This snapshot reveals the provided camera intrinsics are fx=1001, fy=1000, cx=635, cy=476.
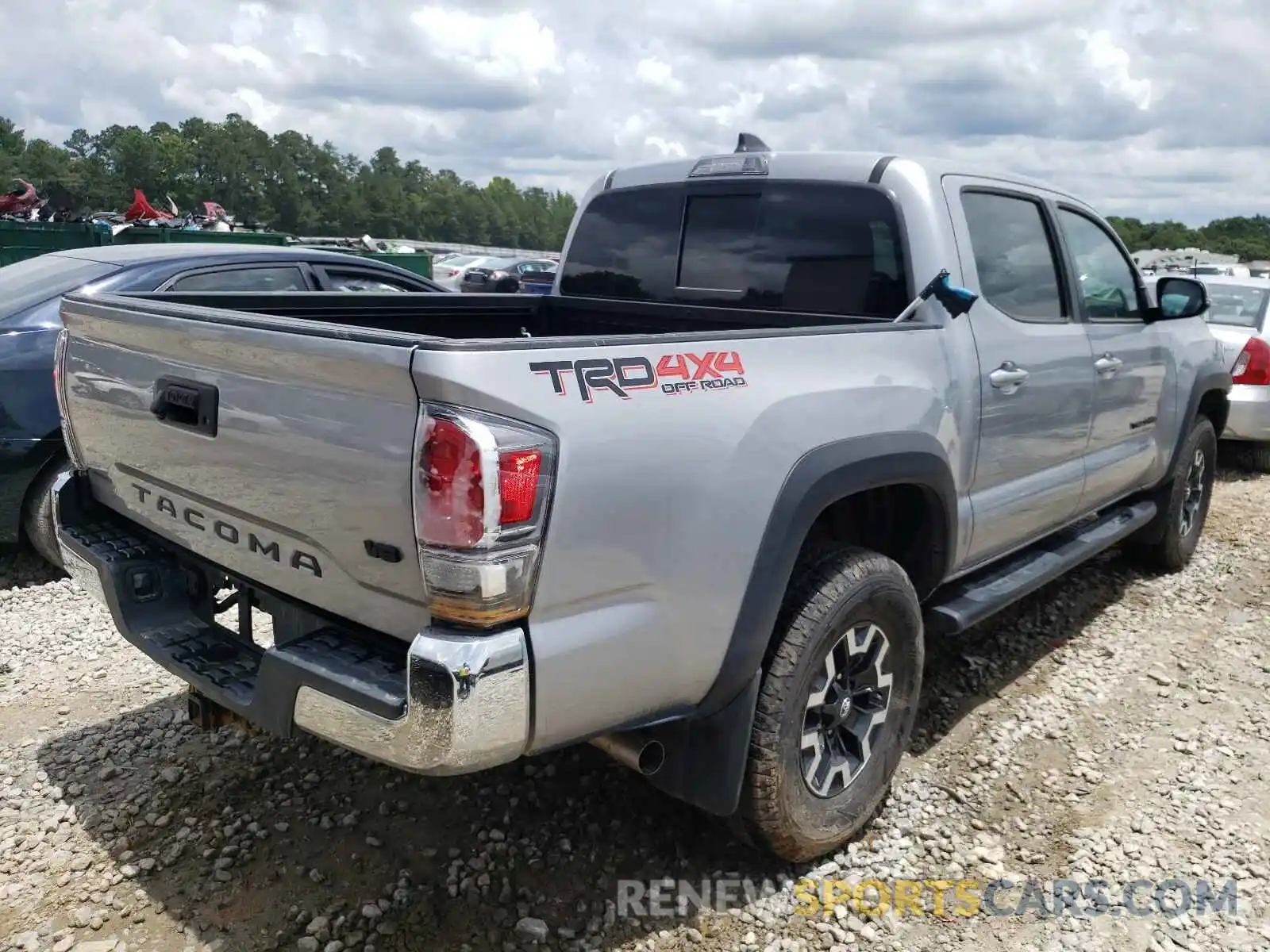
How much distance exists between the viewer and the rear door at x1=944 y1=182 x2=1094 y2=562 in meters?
3.47

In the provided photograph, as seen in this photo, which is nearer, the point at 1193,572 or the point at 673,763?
the point at 673,763

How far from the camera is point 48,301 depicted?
4.96m

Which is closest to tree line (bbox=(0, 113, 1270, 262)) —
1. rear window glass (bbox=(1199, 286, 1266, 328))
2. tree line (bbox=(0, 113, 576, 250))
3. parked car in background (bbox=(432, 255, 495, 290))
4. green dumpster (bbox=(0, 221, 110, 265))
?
tree line (bbox=(0, 113, 576, 250))

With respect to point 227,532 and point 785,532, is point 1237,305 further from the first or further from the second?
point 227,532

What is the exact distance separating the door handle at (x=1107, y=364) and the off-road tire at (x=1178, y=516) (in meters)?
1.32

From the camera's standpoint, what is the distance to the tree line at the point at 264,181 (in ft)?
289

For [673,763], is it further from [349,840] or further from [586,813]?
[349,840]

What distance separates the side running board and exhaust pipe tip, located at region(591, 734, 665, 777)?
1328 mm

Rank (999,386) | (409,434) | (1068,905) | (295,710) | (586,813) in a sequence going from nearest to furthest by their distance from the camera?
(409,434) → (295,710) → (1068,905) → (586,813) → (999,386)

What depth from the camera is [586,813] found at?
10.4 feet

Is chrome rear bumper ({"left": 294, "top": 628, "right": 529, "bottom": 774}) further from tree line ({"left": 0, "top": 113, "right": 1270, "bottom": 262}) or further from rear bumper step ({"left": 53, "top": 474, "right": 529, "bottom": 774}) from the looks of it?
tree line ({"left": 0, "top": 113, "right": 1270, "bottom": 262})

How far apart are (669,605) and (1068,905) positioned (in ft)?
5.31

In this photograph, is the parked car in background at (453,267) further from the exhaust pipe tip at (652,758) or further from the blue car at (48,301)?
the exhaust pipe tip at (652,758)

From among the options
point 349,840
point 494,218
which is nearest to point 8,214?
point 349,840
